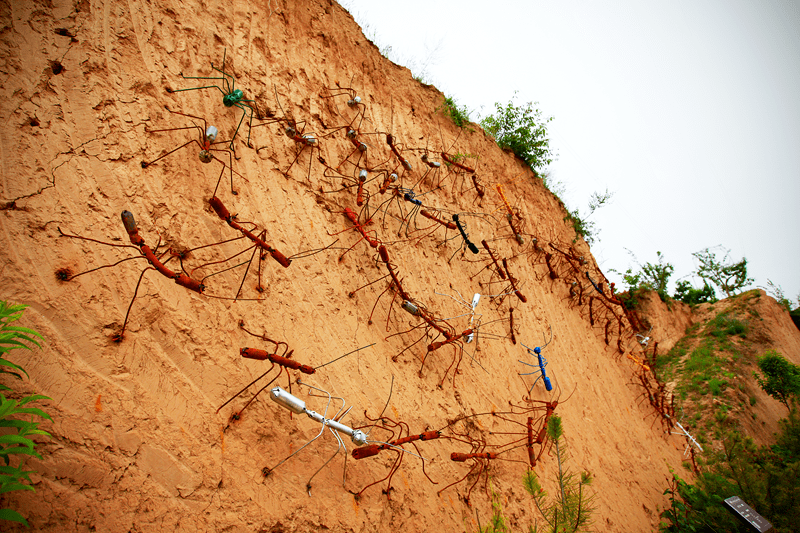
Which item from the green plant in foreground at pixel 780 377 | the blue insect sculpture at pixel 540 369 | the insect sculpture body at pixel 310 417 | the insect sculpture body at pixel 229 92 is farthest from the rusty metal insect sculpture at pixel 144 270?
the green plant in foreground at pixel 780 377

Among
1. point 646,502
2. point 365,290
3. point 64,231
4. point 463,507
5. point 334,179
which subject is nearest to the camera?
point 64,231

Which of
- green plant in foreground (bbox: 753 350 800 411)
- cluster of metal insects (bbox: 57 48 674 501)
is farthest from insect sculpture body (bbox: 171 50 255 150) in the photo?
green plant in foreground (bbox: 753 350 800 411)

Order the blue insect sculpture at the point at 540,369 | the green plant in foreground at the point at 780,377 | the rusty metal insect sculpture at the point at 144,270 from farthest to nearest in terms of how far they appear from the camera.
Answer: the green plant in foreground at the point at 780,377, the blue insect sculpture at the point at 540,369, the rusty metal insect sculpture at the point at 144,270

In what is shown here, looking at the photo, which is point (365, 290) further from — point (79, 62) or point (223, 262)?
point (79, 62)

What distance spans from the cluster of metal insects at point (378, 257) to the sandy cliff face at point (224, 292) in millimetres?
44

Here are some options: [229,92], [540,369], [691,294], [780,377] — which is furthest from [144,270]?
[691,294]

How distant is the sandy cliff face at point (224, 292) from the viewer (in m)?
2.18

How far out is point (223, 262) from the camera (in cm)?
301

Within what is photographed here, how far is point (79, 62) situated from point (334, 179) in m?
2.40

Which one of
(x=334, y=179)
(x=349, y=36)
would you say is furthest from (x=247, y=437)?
(x=349, y=36)

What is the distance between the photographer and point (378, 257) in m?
4.22

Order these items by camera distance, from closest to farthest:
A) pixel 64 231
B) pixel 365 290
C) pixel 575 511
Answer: pixel 64 231 → pixel 575 511 → pixel 365 290

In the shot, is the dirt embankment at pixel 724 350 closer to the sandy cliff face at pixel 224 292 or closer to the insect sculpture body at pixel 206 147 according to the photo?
the sandy cliff face at pixel 224 292

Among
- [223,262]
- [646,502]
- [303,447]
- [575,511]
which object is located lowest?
[646,502]
